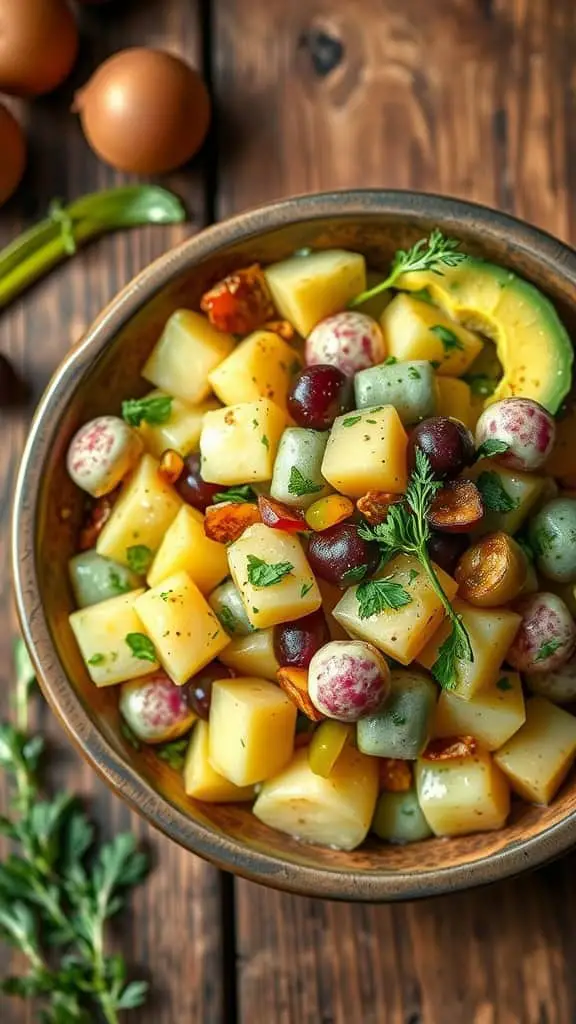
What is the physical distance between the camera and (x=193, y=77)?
5.48ft

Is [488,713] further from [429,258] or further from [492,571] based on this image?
[429,258]

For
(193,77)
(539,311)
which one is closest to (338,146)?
(193,77)

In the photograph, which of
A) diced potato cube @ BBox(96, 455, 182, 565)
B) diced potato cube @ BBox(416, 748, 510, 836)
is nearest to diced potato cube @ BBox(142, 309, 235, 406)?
diced potato cube @ BBox(96, 455, 182, 565)

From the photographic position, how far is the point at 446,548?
1226 mm

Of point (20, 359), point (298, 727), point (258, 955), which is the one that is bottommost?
point (258, 955)

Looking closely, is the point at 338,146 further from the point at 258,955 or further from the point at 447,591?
the point at 258,955

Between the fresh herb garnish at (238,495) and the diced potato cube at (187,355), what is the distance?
15 cm

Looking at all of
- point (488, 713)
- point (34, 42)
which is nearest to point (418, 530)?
point (488, 713)

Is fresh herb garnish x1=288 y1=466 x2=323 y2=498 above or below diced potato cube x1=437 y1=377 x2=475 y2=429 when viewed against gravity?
below

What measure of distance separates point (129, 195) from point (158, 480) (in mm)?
579

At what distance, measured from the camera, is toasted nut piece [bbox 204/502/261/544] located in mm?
1268

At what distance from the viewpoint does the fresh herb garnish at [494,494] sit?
1240 millimetres

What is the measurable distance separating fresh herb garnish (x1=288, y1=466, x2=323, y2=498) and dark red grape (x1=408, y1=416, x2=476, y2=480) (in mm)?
122

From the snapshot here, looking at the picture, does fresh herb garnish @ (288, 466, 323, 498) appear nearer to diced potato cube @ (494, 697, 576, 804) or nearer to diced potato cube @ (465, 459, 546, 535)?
diced potato cube @ (465, 459, 546, 535)
